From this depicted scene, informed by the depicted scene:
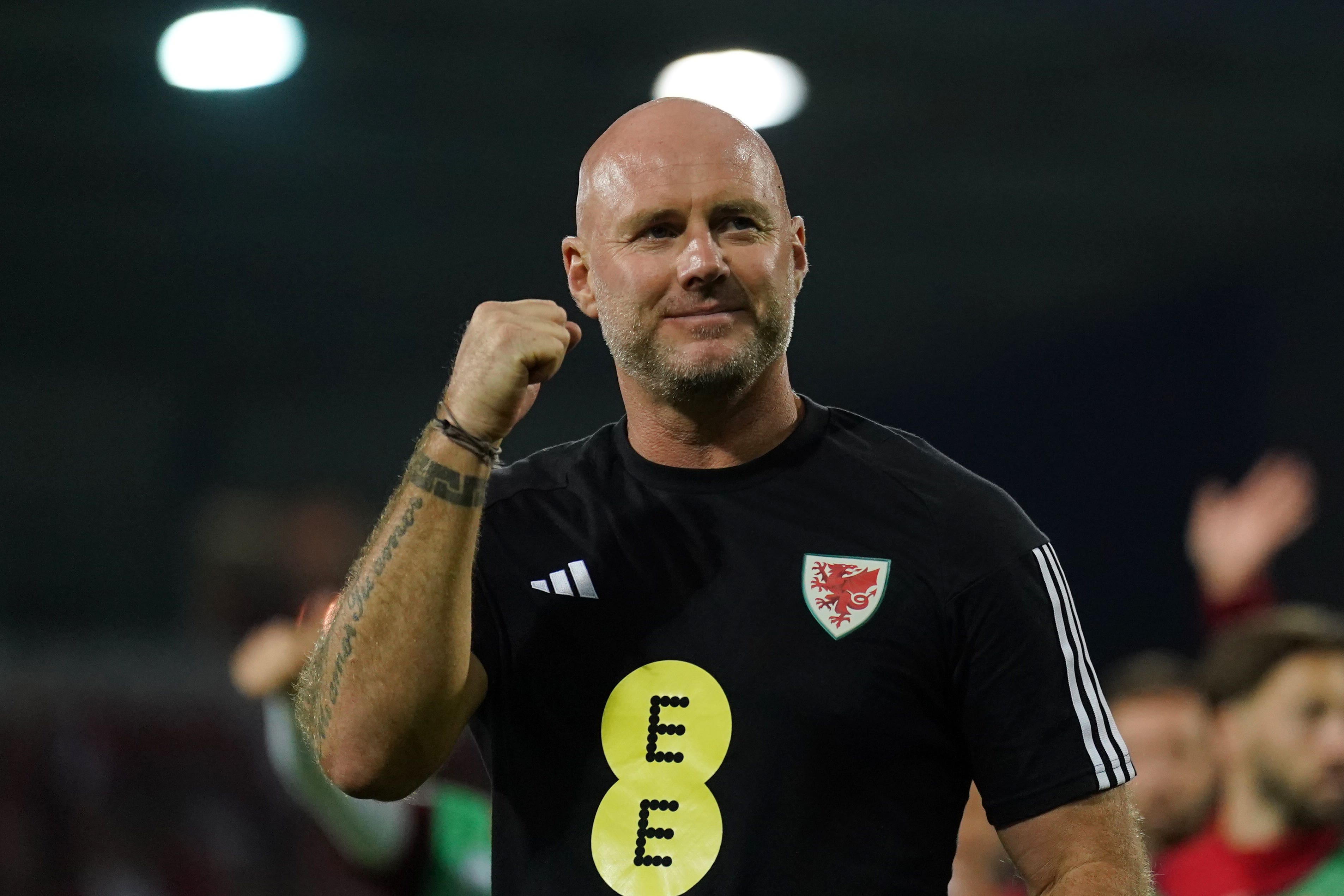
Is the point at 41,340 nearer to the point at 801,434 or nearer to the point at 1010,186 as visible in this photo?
the point at 1010,186

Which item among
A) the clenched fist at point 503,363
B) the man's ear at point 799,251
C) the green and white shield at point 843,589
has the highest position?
the man's ear at point 799,251

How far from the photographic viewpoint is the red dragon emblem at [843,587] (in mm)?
1262

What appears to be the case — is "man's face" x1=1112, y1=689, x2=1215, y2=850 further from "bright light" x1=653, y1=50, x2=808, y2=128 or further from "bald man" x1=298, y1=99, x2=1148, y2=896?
"bright light" x1=653, y1=50, x2=808, y2=128

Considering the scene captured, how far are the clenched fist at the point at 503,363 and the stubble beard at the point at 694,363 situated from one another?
70 millimetres

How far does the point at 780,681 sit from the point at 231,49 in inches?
150

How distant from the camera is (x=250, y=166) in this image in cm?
441

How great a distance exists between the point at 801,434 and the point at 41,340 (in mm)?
3538

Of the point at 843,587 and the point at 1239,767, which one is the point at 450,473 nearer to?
the point at 843,587

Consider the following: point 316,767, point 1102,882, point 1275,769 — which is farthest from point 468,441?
point 1275,769

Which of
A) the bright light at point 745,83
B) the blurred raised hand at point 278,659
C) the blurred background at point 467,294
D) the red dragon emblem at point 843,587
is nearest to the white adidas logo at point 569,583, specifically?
the red dragon emblem at point 843,587

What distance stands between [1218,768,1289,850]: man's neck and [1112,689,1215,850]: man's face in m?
0.11

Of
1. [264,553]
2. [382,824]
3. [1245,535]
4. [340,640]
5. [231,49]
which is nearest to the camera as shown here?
[340,640]

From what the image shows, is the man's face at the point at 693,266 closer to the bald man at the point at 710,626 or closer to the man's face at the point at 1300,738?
the bald man at the point at 710,626

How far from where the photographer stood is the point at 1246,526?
13.1 ft
